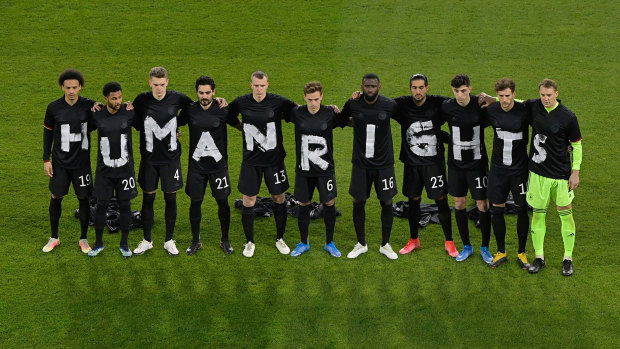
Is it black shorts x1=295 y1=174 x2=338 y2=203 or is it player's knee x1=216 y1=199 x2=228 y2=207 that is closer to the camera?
black shorts x1=295 y1=174 x2=338 y2=203

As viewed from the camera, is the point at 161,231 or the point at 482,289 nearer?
the point at 482,289

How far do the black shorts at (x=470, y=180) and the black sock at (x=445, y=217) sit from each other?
0.87ft

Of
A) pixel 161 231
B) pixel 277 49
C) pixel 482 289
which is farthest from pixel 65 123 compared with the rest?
pixel 277 49

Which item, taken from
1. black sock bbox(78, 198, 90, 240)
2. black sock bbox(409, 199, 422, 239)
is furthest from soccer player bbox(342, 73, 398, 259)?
black sock bbox(78, 198, 90, 240)

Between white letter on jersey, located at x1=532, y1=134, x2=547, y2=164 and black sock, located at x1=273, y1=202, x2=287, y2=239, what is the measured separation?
2908 millimetres

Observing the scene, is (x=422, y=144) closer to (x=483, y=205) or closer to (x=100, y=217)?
(x=483, y=205)

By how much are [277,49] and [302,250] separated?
7032 millimetres

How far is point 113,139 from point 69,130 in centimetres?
53

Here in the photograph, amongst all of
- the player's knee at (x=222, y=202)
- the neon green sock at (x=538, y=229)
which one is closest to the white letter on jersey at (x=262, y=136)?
the player's knee at (x=222, y=202)

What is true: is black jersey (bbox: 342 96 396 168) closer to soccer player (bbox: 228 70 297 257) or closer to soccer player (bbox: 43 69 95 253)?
soccer player (bbox: 228 70 297 257)

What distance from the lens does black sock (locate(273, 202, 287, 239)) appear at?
9.81m

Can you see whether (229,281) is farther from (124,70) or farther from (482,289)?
(124,70)

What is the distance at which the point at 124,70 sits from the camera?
49.8ft

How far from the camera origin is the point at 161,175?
31.5ft
